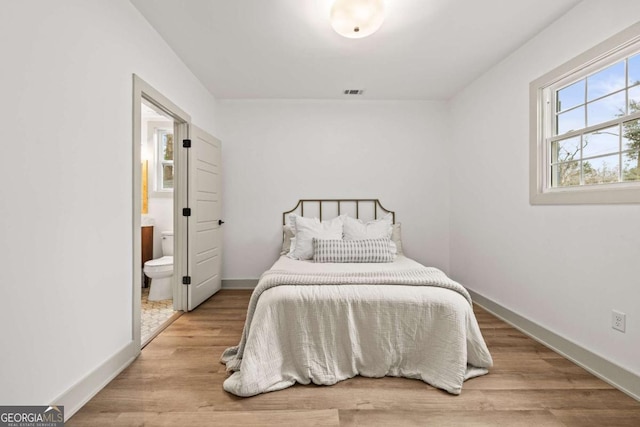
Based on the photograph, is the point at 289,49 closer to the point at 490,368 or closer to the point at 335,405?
the point at 335,405

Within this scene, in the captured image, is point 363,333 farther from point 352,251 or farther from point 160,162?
point 160,162

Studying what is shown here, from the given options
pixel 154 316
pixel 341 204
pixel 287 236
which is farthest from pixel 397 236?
pixel 154 316

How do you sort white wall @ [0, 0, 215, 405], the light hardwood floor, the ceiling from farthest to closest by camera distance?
the ceiling, the light hardwood floor, white wall @ [0, 0, 215, 405]

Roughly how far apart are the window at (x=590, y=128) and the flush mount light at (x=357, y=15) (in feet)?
4.82

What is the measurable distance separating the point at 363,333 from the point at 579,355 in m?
1.54

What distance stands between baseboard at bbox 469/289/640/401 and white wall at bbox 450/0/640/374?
0.05 meters

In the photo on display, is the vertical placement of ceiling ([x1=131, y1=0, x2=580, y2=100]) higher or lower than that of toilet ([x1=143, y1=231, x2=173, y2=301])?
higher

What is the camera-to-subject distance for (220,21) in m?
2.32

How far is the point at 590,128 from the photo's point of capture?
2.16m

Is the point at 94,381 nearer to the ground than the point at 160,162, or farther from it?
nearer to the ground

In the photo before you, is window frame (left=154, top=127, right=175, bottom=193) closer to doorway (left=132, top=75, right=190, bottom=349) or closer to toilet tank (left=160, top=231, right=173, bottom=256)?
doorway (left=132, top=75, right=190, bottom=349)

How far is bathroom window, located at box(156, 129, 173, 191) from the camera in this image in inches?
174

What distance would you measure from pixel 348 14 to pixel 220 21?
3.34 feet

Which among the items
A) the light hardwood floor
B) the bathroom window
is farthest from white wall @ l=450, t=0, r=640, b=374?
the bathroom window
